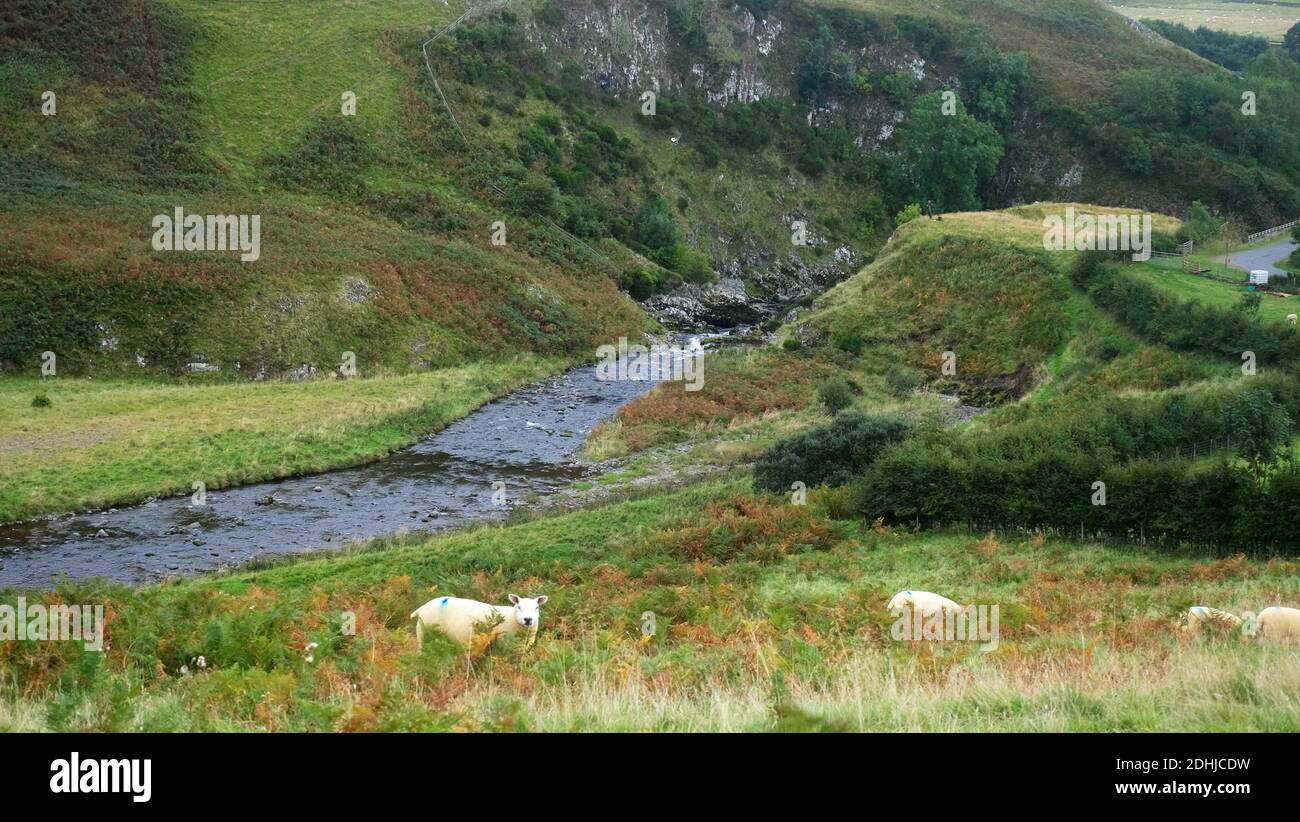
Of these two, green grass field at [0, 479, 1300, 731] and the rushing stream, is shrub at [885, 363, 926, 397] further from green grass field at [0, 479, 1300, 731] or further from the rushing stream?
green grass field at [0, 479, 1300, 731]

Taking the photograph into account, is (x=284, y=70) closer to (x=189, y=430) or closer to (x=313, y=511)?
(x=189, y=430)

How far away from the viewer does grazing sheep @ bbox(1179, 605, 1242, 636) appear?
15312mm

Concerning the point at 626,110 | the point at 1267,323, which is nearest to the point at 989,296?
the point at 1267,323

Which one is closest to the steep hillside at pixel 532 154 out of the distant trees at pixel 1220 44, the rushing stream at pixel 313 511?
the rushing stream at pixel 313 511

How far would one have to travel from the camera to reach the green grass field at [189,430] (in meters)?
33.7

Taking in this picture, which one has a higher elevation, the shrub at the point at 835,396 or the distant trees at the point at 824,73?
the distant trees at the point at 824,73

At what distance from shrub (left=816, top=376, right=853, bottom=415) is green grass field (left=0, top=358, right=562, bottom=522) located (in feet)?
54.2

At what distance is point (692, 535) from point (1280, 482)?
45.1ft

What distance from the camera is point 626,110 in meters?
100

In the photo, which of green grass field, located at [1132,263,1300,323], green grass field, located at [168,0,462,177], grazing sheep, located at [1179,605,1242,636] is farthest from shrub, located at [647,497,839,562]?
green grass field, located at [168,0,462,177]

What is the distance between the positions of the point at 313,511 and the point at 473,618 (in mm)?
18717

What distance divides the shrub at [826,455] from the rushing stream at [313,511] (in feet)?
27.5

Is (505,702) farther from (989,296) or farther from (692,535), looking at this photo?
(989,296)

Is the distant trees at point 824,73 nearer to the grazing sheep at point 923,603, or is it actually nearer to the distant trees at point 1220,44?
the distant trees at point 1220,44
